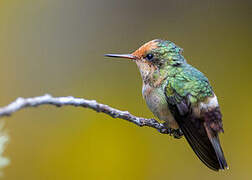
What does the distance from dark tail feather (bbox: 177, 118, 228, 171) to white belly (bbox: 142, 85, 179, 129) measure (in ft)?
0.41

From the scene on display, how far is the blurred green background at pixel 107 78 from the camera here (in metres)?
3.79

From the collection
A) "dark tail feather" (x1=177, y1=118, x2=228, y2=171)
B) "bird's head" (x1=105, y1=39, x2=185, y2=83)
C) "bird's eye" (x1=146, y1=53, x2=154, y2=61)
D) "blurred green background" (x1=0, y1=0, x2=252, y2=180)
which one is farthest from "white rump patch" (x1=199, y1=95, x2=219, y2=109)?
"blurred green background" (x1=0, y1=0, x2=252, y2=180)

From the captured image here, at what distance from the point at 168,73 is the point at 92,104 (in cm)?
114

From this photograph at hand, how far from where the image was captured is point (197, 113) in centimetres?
206

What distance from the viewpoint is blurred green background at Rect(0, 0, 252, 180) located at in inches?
149

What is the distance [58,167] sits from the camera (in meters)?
3.66

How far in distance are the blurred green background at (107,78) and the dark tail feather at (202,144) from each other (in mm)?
1879

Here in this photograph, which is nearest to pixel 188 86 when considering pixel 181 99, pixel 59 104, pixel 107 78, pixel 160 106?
pixel 181 99

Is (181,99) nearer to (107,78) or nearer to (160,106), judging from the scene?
(160,106)

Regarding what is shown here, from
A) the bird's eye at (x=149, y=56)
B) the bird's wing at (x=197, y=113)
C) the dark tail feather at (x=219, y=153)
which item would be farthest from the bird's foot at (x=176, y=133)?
the bird's eye at (x=149, y=56)

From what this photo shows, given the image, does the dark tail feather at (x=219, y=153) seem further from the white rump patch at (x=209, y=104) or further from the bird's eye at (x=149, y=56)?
the bird's eye at (x=149, y=56)

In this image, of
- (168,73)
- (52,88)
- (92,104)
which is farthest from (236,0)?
(92,104)

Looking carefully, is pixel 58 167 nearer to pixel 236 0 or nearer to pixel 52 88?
pixel 52 88

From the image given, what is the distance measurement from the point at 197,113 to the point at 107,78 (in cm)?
268
